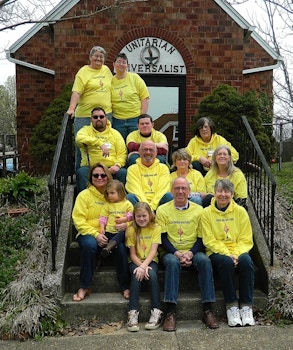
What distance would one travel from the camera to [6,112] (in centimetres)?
4228

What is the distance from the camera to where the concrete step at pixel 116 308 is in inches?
161

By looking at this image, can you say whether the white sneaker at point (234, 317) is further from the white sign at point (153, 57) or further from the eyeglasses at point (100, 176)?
the white sign at point (153, 57)

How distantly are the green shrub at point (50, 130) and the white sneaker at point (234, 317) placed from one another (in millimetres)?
5607

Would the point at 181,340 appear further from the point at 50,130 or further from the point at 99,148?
the point at 50,130

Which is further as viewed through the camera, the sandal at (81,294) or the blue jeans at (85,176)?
the blue jeans at (85,176)

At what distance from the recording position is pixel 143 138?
551 centimetres

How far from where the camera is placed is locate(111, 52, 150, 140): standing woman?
19.4ft

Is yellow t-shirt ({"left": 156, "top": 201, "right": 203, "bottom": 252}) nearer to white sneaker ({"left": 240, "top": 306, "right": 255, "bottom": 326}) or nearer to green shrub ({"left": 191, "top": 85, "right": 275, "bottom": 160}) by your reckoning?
white sneaker ({"left": 240, "top": 306, "right": 255, "bottom": 326})

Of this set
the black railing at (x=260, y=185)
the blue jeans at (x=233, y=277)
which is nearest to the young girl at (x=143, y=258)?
the blue jeans at (x=233, y=277)

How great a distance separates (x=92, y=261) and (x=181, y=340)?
105cm

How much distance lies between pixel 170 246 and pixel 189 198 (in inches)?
25.8

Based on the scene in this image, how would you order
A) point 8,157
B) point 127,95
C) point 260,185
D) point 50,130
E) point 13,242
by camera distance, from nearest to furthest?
point 260,185
point 13,242
point 127,95
point 50,130
point 8,157

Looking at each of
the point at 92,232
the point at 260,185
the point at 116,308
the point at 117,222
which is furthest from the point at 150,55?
the point at 116,308

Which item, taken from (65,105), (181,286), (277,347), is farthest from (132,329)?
(65,105)
